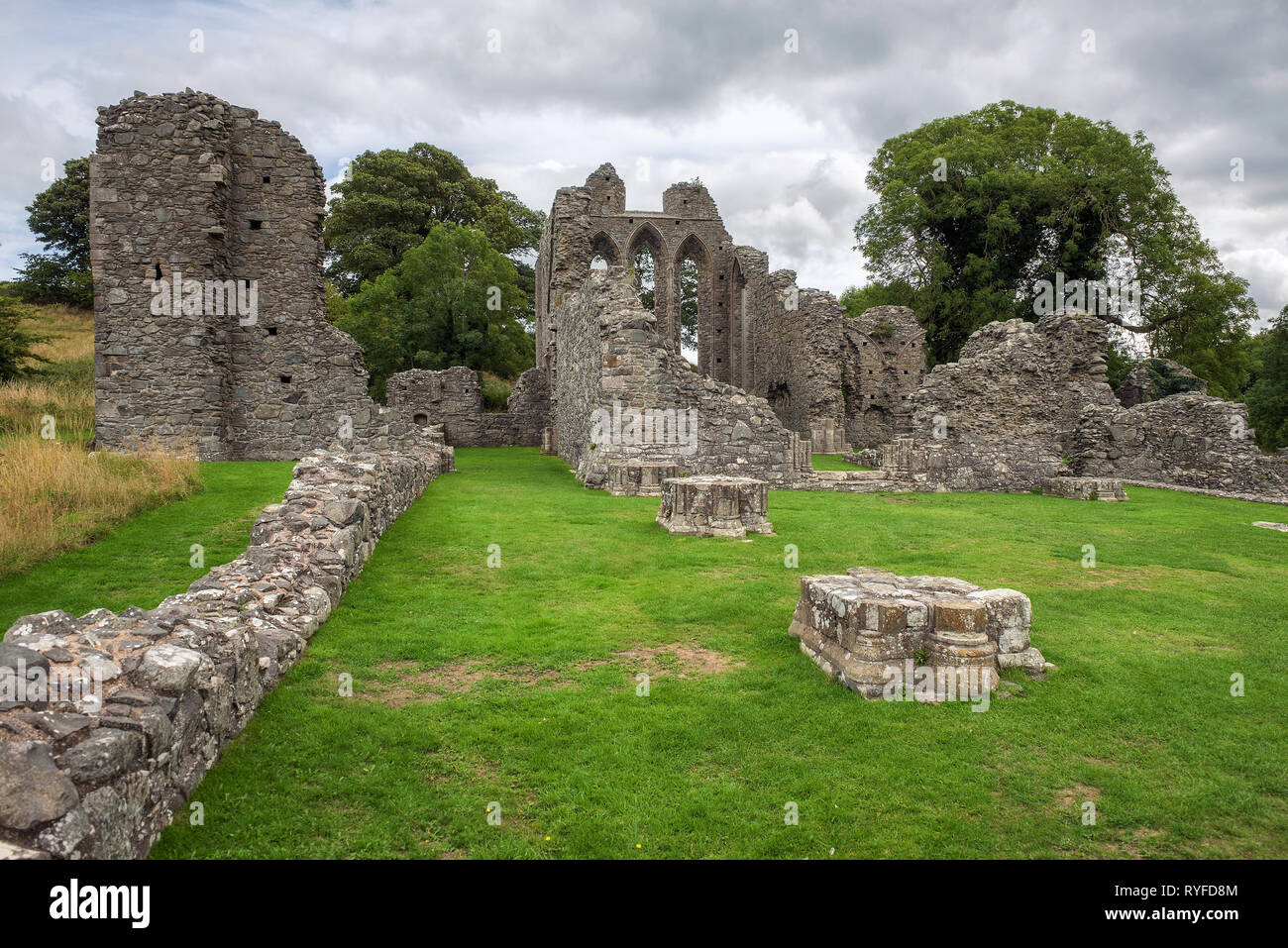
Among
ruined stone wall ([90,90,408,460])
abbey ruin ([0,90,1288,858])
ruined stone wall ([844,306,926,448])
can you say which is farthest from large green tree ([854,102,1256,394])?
ruined stone wall ([90,90,408,460])

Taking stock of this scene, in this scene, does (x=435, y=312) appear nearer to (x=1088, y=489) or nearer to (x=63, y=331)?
(x=63, y=331)

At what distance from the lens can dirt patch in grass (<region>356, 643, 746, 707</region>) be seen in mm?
4693

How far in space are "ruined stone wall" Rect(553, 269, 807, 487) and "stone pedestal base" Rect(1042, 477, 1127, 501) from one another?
18.1 feet

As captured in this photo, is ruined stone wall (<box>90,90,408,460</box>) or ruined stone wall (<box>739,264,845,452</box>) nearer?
ruined stone wall (<box>90,90,408,460</box>)

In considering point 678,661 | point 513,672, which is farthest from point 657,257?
point 513,672

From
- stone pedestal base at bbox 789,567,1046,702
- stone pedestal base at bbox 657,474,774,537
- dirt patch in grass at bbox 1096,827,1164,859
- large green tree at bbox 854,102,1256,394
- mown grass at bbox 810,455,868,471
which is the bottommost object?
dirt patch in grass at bbox 1096,827,1164,859

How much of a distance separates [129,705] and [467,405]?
1010 inches

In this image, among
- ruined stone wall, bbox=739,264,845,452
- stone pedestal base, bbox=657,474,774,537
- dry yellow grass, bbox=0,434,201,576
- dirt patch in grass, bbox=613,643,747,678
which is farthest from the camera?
ruined stone wall, bbox=739,264,845,452

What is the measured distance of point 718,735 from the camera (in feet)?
13.7

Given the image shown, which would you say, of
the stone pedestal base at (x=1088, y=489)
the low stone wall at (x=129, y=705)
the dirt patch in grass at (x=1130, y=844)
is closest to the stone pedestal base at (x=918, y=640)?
the dirt patch in grass at (x=1130, y=844)

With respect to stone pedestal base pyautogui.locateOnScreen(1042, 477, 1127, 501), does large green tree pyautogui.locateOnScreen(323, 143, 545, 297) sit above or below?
above

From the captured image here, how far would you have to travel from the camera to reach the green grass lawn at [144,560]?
5723mm

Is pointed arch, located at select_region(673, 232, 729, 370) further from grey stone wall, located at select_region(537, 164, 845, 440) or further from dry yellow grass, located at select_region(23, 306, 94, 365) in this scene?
dry yellow grass, located at select_region(23, 306, 94, 365)
